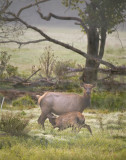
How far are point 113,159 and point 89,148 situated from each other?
15.7 inches

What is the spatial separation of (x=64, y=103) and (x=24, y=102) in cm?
93

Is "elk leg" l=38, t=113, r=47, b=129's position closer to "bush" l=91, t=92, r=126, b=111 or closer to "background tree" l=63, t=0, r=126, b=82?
"bush" l=91, t=92, r=126, b=111

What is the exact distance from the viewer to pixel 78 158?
507 centimetres

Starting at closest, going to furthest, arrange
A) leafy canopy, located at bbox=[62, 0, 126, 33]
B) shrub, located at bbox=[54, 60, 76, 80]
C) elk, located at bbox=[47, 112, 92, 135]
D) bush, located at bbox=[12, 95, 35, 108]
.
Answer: elk, located at bbox=[47, 112, 92, 135], bush, located at bbox=[12, 95, 35, 108], leafy canopy, located at bbox=[62, 0, 126, 33], shrub, located at bbox=[54, 60, 76, 80]

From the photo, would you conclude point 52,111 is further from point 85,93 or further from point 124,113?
point 124,113

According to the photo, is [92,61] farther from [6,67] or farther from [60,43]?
[6,67]

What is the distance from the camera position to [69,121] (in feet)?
18.2

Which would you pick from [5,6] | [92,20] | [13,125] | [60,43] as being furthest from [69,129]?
[5,6]

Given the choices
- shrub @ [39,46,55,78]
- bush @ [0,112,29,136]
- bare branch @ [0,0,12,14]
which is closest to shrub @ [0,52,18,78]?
shrub @ [39,46,55,78]

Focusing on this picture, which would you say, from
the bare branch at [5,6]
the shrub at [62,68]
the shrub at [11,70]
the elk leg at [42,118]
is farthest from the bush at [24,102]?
the bare branch at [5,6]

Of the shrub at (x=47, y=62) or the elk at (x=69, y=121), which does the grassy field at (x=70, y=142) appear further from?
the shrub at (x=47, y=62)

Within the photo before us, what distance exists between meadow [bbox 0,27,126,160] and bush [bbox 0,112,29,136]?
0.21 ft


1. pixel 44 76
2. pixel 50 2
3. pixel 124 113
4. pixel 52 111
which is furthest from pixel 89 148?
pixel 50 2

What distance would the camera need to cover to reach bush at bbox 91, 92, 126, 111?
6254mm
